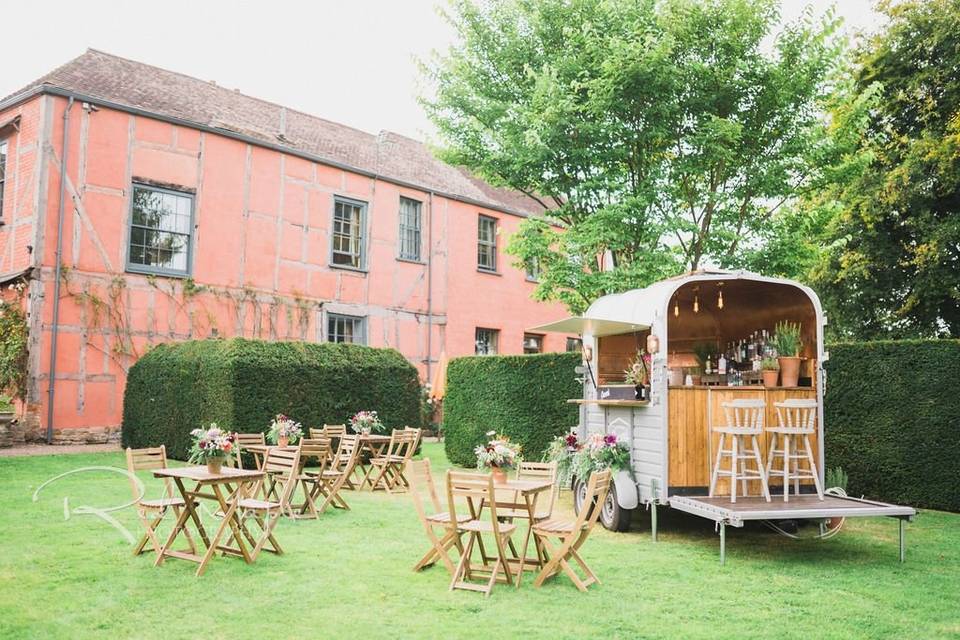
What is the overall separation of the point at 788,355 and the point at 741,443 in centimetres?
120

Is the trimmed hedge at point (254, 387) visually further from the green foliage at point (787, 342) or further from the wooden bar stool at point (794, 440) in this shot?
the wooden bar stool at point (794, 440)

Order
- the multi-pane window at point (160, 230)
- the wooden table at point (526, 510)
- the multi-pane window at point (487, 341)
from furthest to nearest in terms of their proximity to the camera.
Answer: the multi-pane window at point (487, 341)
the multi-pane window at point (160, 230)
the wooden table at point (526, 510)

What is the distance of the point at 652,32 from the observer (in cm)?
1227

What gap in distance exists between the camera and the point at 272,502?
7738 mm

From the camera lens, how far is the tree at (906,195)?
16.9 metres

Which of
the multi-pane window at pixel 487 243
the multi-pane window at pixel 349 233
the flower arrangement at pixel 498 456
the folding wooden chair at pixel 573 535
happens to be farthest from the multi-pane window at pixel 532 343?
the folding wooden chair at pixel 573 535

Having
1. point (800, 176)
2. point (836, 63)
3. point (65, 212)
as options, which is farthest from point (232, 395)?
point (836, 63)

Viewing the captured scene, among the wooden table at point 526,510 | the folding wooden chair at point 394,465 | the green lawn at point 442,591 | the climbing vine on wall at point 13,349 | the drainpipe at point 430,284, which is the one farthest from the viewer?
the drainpipe at point 430,284

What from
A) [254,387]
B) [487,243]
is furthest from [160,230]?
[487,243]

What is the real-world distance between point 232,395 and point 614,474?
7.06m

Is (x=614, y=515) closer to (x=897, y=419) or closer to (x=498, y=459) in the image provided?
(x=498, y=459)

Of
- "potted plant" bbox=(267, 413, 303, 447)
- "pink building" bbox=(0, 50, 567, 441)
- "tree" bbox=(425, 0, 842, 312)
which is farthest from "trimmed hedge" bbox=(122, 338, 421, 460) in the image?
"tree" bbox=(425, 0, 842, 312)

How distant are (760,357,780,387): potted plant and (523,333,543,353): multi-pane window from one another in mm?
15990

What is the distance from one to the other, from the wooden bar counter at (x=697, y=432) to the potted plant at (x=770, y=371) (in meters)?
0.22
